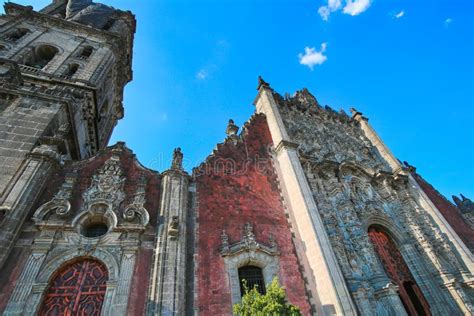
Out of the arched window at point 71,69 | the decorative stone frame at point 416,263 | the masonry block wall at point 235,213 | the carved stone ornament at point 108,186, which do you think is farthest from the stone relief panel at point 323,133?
the arched window at point 71,69

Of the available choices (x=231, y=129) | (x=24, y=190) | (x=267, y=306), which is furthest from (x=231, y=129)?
(x=267, y=306)

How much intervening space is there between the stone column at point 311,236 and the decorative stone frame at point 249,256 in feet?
4.38

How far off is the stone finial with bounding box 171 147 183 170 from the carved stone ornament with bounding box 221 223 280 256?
126 inches

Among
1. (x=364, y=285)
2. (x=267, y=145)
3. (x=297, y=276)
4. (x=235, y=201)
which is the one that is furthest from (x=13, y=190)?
(x=364, y=285)

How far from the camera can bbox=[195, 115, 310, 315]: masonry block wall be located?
770 centimetres

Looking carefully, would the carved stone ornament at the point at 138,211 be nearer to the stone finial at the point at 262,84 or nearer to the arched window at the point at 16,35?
the stone finial at the point at 262,84

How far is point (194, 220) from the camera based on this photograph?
29.3 ft

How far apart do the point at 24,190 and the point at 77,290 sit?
10.6ft

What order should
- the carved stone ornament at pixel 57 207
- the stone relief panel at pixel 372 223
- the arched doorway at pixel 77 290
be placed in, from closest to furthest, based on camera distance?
the arched doorway at pixel 77 290, the carved stone ornament at pixel 57 207, the stone relief panel at pixel 372 223

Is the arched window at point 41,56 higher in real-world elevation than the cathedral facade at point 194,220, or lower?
higher

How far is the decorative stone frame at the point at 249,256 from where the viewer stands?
27.0 ft

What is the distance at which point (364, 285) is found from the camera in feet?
29.1

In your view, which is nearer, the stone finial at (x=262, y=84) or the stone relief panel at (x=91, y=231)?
the stone relief panel at (x=91, y=231)

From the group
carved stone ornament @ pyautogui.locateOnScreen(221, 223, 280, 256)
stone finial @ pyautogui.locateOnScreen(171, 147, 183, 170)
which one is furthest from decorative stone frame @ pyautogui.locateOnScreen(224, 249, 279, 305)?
stone finial @ pyautogui.locateOnScreen(171, 147, 183, 170)
